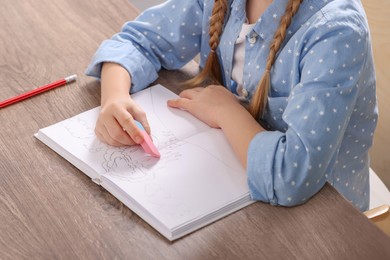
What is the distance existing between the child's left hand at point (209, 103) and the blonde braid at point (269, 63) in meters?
0.03

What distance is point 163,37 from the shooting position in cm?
131

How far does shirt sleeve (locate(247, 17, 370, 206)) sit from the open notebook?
0.04 metres

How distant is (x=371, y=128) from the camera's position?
120 centimetres

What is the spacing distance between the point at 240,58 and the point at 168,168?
289 millimetres

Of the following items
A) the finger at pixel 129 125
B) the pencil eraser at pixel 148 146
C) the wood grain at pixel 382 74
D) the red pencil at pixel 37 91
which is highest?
the finger at pixel 129 125

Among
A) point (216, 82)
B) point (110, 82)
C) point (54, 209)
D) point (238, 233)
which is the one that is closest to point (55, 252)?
point (54, 209)

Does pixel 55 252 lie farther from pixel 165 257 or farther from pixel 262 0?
pixel 262 0

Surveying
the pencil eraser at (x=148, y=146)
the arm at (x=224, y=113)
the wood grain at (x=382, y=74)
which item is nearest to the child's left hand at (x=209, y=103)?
the arm at (x=224, y=113)

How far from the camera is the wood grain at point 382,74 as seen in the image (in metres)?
1.40

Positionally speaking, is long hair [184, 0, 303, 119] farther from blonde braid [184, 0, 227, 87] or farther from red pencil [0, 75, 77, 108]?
red pencil [0, 75, 77, 108]

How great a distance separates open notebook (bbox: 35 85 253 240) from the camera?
3.15 ft

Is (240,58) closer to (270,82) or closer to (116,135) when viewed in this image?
(270,82)

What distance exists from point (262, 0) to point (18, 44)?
0.46m

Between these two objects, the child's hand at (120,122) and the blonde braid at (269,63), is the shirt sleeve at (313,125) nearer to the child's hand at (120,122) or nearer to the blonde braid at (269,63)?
the blonde braid at (269,63)
